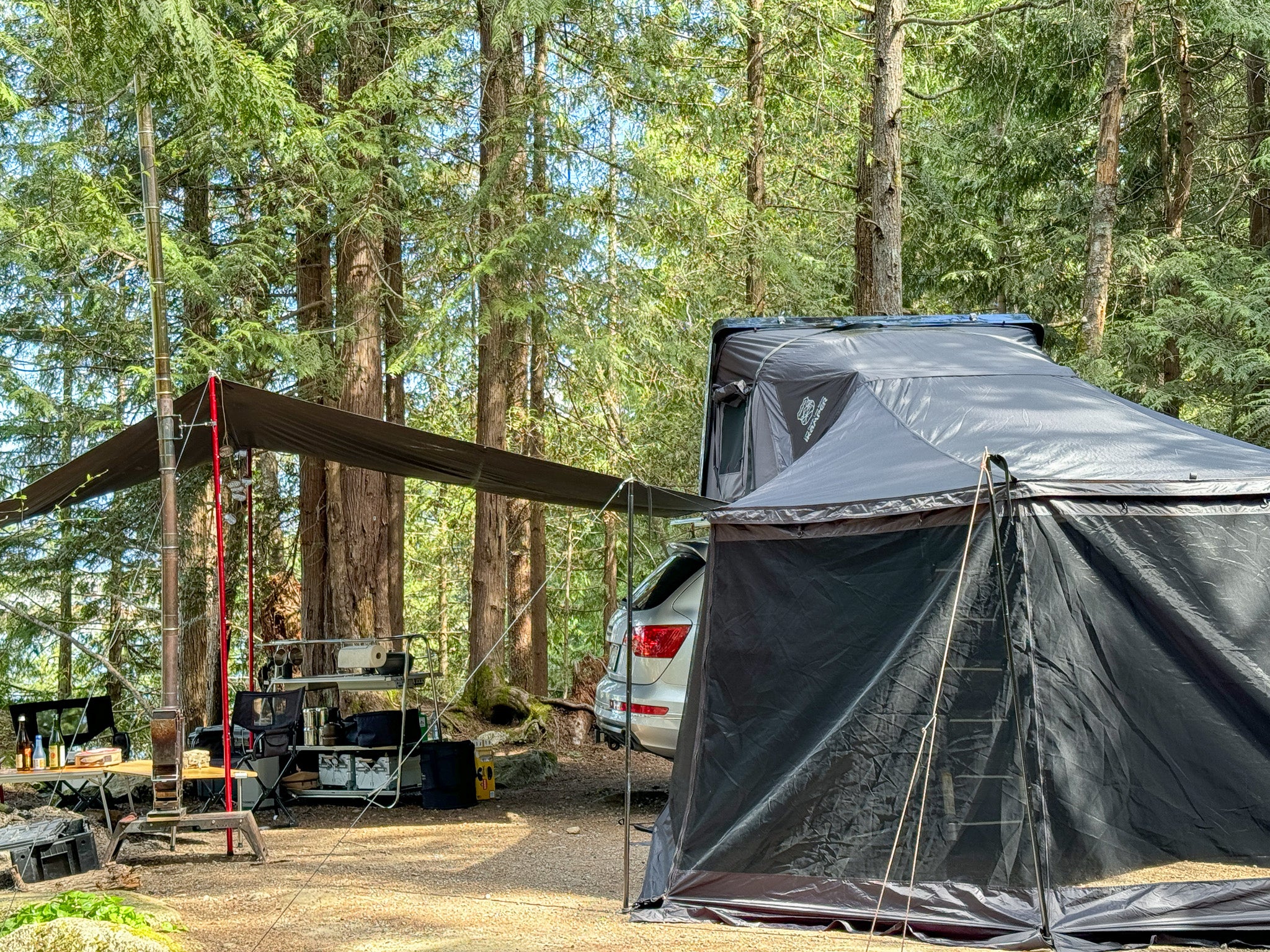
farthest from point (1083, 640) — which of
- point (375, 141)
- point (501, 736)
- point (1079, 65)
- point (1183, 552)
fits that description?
point (1079, 65)

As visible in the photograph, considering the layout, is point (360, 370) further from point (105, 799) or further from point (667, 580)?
point (667, 580)

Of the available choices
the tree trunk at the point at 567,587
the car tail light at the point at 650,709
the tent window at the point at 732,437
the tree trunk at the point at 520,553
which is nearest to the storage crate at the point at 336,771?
the car tail light at the point at 650,709

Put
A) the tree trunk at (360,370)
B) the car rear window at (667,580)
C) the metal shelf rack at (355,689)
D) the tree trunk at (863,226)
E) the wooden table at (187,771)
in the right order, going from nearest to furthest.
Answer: the wooden table at (187,771)
the car rear window at (667,580)
the metal shelf rack at (355,689)
the tree trunk at (360,370)
the tree trunk at (863,226)

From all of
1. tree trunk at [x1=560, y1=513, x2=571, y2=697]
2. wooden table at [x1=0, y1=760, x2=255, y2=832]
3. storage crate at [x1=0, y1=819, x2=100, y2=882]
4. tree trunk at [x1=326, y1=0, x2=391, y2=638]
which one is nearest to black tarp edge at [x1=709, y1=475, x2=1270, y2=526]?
wooden table at [x1=0, y1=760, x2=255, y2=832]

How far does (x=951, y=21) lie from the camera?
9.93 meters

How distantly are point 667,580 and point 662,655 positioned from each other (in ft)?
1.56

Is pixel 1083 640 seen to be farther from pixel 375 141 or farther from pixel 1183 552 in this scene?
pixel 375 141

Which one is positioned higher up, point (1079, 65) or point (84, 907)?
point (1079, 65)

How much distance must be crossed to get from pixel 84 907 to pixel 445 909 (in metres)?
1.51

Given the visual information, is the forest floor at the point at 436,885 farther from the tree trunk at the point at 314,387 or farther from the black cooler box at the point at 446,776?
the tree trunk at the point at 314,387

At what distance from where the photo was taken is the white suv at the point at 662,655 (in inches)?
261

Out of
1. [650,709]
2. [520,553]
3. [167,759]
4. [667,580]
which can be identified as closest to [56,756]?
[167,759]

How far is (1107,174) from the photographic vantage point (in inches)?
413

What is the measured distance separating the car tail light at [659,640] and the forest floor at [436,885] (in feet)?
3.55
